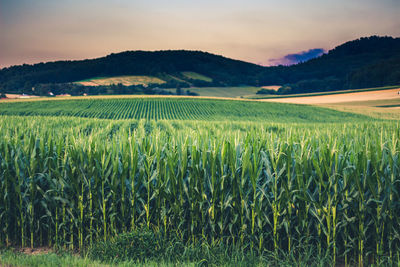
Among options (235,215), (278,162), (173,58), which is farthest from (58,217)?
(173,58)

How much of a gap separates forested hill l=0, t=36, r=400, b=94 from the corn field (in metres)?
119

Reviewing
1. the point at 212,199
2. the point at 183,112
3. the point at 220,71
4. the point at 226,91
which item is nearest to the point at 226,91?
the point at 226,91

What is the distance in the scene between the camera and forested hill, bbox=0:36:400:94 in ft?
393

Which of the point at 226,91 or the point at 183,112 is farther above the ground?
the point at 226,91

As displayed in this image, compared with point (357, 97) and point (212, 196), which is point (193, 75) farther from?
point (212, 196)

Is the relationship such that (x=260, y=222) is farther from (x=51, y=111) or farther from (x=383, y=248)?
(x=51, y=111)

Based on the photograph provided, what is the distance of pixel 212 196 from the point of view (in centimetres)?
418

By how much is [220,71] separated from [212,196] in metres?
170

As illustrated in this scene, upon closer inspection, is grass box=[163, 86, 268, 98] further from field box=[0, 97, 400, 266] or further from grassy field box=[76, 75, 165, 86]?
field box=[0, 97, 400, 266]

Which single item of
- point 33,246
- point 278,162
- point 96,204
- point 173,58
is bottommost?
point 33,246

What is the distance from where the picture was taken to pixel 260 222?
400 cm

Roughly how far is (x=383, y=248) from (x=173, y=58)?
186 meters

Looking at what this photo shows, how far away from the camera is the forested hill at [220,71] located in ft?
393

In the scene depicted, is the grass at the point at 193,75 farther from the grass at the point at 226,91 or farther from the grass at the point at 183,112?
the grass at the point at 183,112
